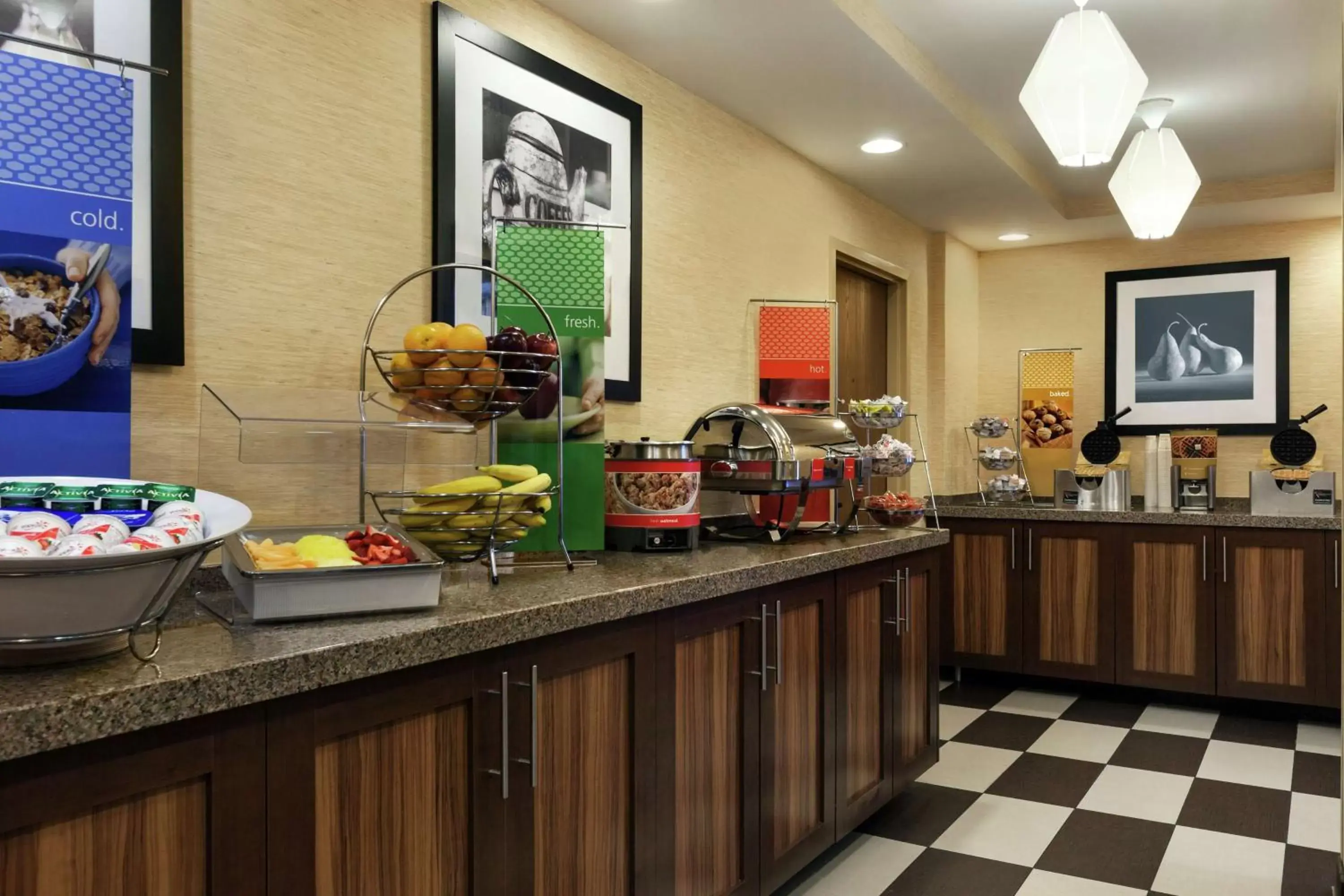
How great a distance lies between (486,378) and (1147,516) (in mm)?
3523

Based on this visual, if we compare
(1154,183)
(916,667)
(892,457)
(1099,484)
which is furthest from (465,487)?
(1099,484)

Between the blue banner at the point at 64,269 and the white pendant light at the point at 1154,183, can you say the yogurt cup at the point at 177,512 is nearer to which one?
the blue banner at the point at 64,269

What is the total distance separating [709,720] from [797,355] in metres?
1.89

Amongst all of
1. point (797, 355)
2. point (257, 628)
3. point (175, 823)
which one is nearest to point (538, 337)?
point (257, 628)

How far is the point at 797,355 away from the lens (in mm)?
3633

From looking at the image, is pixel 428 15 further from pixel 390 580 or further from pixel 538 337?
pixel 390 580

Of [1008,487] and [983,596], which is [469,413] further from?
[1008,487]

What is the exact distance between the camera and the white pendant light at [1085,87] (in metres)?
2.53

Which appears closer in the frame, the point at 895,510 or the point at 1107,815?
the point at 1107,815

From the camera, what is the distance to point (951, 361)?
17.4 ft

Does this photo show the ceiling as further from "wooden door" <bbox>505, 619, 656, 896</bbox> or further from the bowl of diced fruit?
"wooden door" <bbox>505, 619, 656, 896</bbox>

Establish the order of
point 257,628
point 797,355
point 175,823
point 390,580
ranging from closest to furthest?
point 175,823 < point 257,628 < point 390,580 < point 797,355

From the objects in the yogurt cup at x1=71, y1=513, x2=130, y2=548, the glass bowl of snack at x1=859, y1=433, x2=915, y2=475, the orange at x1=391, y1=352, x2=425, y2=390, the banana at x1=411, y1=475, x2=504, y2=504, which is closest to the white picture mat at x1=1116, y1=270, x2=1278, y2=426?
the glass bowl of snack at x1=859, y1=433, x2=915, y2=475

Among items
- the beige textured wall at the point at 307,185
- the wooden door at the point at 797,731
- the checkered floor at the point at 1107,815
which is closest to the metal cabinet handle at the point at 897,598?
the wooden door at the point at 797,731
